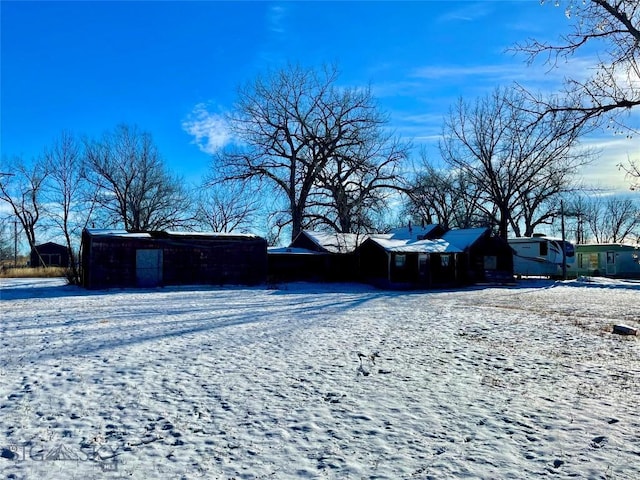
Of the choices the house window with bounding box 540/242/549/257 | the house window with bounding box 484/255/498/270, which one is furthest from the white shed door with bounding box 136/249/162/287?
the house window with bounding box 540/242/549/257

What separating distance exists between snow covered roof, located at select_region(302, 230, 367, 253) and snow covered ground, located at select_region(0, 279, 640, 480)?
17.2m

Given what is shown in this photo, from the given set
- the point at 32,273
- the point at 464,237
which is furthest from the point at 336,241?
the point at 32,273

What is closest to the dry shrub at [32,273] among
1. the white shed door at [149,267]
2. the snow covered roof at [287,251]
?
the white shed door at [149,267]

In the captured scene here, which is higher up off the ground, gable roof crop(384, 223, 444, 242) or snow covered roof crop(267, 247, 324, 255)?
gable roof crop(384, 223, 444, 242)

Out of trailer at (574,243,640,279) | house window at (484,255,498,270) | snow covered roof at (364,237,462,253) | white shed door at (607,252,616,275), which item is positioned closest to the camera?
snow covered roof at (364,237,462,253)

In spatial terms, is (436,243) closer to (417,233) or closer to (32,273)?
(417,233)

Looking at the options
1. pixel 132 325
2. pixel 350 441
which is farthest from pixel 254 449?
pixel 132 325

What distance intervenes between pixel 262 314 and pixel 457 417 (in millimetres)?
8507

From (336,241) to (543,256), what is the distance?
14760mm

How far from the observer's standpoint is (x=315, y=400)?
5531 mm

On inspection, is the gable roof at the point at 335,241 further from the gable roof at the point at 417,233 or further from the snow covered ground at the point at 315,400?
the snow covered ground at the point at 315,400

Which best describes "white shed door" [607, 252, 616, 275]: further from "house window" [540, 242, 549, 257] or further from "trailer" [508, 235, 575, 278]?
"house window" [540, 242, 549, 257]

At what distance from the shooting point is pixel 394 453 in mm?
4160

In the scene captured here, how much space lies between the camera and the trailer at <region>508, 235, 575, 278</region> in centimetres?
3167
